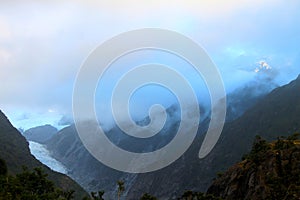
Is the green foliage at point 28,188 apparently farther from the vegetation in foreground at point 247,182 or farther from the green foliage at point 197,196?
the green foliage at point 197,196

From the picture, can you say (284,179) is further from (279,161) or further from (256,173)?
(256,173)

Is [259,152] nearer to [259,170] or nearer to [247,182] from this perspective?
[259,170]

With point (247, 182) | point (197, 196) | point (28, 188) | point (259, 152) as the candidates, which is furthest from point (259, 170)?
point (28, 188)

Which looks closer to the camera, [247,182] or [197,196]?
[197,196]

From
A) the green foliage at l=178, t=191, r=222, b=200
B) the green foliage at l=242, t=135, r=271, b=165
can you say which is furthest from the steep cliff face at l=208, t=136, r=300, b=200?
the green foliage at l=178, t=191, r=222, b=200

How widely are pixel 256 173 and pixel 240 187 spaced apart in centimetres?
1015

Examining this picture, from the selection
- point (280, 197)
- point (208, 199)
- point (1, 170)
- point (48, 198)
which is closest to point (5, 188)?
point (48, 198)

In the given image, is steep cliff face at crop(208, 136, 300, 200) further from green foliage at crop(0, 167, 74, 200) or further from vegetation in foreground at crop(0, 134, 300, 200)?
green foliage at crop(0, 167, 74, 200)

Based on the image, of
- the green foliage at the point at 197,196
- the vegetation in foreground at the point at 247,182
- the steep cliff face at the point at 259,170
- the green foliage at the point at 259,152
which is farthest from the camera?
the green foliage at the point at 259,152

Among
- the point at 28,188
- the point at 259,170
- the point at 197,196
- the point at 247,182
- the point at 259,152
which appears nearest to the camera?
the point at 197,196

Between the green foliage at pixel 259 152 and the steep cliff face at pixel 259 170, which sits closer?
the steep cliff face at pixel 259 170

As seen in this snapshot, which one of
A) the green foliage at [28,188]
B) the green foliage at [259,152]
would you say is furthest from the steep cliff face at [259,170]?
the green foliage at [28,188]

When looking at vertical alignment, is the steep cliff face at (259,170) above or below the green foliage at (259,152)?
below

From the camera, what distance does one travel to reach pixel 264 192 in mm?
128375
